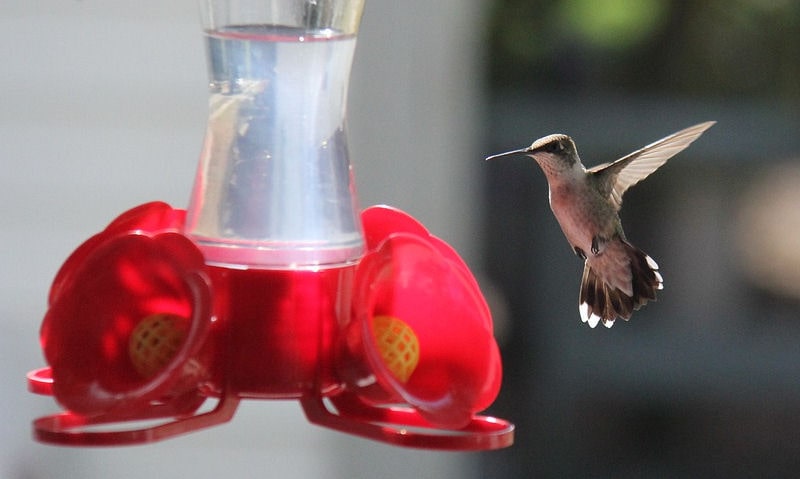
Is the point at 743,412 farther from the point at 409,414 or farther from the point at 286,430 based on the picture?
the point at 409,414

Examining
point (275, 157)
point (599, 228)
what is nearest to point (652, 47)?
point (599, 228)

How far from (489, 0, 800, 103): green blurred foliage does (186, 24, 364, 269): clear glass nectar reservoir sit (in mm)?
2320

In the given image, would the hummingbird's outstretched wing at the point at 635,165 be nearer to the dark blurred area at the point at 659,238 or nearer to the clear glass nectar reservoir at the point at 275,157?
the clear glass nectar reservoir at the point at 275,157

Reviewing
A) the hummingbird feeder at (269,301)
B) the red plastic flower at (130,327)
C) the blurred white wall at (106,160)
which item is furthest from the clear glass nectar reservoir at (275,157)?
the blurred white wall at (106,160)

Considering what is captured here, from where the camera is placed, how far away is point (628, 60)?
404 centimetres

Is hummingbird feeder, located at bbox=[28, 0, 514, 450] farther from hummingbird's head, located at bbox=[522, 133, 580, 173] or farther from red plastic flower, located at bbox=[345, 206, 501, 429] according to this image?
hummingbird's head, located at bbox=[522, 133, 580, 173]

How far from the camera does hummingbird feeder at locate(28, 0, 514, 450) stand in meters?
1.33

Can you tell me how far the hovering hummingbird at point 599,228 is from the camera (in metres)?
1.64

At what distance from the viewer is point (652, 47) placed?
13.3 ft

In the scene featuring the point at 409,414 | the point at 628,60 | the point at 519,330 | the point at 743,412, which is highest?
the point at 628,60

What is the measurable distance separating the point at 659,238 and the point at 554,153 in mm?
2531

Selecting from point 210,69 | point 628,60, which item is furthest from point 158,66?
point 628,60

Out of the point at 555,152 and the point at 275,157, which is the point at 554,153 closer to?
the point at 555,152

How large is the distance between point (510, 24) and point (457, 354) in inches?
104
